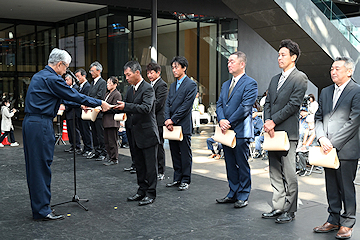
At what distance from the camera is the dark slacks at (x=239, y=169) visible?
4648 millimetres

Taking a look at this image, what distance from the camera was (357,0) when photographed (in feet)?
59.1

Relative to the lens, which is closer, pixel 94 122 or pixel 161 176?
Result: pixel 161 176

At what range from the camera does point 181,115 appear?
18.0 feet

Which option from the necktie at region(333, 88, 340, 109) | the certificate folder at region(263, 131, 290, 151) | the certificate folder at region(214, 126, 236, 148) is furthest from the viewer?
the certificate folder at region(214, 126, 236, 148)

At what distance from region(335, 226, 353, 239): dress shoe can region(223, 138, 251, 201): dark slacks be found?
1263mm

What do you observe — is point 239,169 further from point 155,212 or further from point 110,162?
point 110,162

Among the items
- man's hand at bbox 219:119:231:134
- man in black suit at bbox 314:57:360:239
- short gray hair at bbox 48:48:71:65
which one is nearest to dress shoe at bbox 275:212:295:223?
man in black suit at bbox 314:57:360:239

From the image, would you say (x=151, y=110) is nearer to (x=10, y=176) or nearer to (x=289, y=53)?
(x=289, y=53)

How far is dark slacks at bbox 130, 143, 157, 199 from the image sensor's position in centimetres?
478

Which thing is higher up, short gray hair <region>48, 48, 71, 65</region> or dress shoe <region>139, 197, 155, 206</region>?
short gray hair <region>48, 48, 71, 65</region>

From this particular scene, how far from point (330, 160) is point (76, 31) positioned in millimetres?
14020

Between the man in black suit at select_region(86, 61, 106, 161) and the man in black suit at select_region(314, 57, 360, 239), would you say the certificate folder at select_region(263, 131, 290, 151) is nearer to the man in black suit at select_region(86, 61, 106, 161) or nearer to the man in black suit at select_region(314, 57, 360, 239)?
the man in black suit at select_region(314, 57, 360, 239)

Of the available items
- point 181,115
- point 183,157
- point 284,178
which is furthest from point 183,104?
point 284,178

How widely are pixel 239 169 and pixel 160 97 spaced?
2063 millimetres
